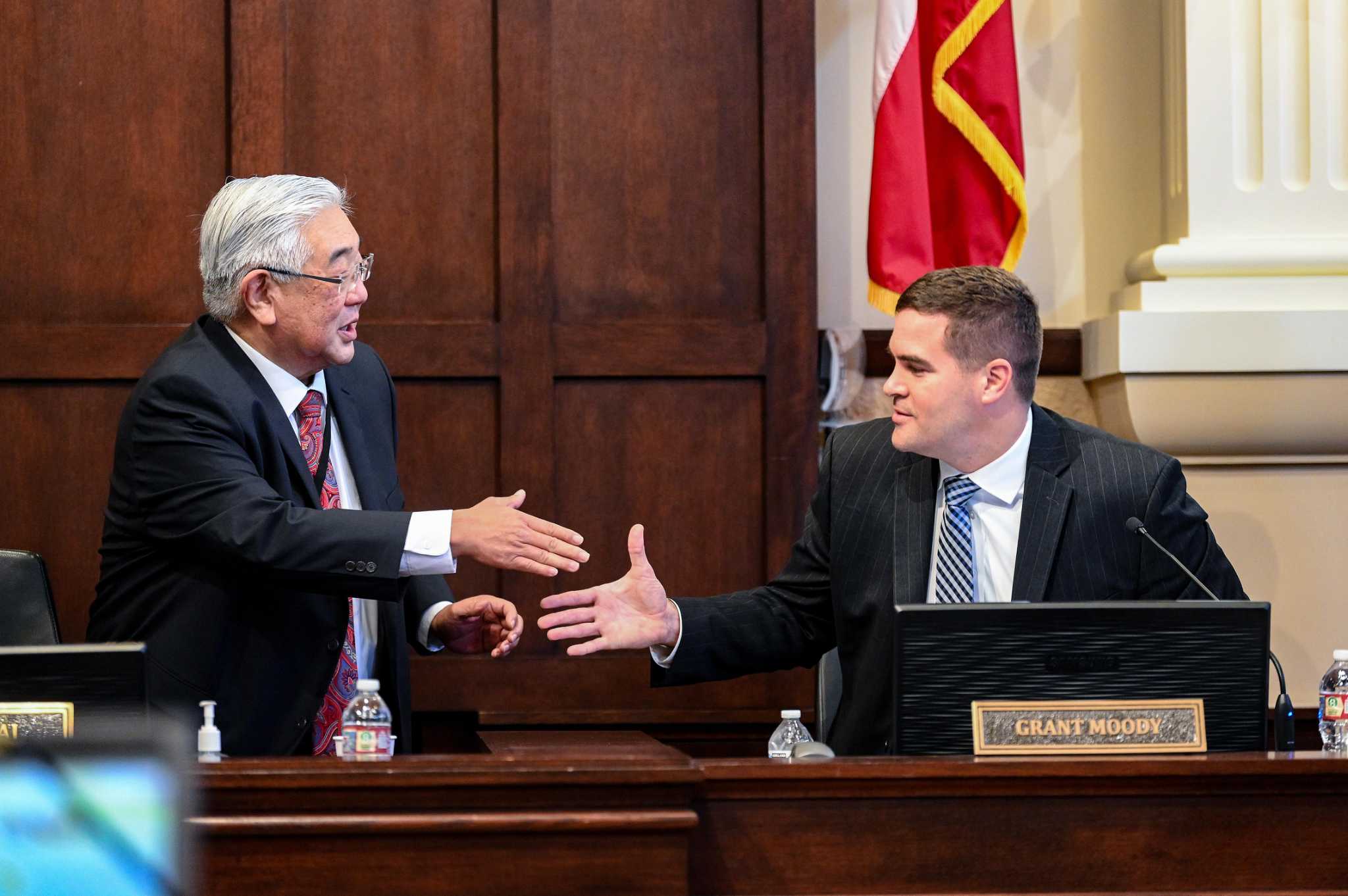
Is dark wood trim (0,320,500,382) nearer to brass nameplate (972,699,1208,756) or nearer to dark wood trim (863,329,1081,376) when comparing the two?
dark wood trim (863,329,1081,376)

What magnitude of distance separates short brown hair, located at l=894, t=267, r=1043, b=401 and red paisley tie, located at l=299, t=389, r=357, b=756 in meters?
1.05

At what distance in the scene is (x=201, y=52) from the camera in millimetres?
3295

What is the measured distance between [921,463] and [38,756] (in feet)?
6.93

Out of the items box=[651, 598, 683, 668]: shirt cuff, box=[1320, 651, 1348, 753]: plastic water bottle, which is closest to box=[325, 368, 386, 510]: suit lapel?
box=[651, 598, 683, 668]: shirt cuff

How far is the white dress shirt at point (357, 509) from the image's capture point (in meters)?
2.41

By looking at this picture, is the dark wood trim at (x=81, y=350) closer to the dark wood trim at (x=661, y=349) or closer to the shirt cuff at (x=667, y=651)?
the dark wood trim at (x=661, y=349)

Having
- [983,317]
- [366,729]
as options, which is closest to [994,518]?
[983,317]

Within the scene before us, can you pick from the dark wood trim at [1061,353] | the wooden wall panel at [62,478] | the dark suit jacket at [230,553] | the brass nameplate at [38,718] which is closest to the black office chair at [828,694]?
the dark suit jacket at [230,553]

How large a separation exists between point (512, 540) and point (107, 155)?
1.49 meters

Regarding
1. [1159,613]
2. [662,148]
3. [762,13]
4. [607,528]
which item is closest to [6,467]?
[607,528]

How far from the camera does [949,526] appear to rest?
2584mm

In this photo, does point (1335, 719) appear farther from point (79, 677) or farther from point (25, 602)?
point (25, 602)

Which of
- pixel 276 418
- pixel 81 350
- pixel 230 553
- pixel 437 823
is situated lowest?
pixel 437 823

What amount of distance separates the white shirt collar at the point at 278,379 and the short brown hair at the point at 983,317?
42.0 inches
